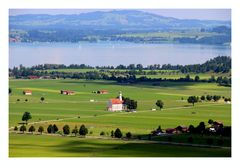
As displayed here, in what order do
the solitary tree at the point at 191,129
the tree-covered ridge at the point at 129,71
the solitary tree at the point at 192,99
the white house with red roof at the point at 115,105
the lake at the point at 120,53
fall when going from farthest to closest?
the lake at the point at 120,53
the tree-covered ridge at the point at 129,71
the solitary tree at the point at 192,99
the white house with red roof at the point at 115,105
the solitary tree at the point at 191,129

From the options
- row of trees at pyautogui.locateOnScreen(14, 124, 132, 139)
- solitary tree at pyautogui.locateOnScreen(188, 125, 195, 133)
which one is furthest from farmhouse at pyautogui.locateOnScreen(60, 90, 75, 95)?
solitary tree at pyautogui.locateOnScreen(188, 125, 195, 133)

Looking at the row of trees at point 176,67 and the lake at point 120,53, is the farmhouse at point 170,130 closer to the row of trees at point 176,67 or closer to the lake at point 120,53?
the row of trees at point 176,67

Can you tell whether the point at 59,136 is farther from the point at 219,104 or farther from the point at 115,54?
the point at 115,54

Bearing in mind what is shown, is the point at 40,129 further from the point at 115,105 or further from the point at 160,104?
the point at 160,104

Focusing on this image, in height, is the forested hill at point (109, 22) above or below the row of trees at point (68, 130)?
above

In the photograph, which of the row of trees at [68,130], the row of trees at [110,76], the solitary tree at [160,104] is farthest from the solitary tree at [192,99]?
the row of trees at [68,130]
